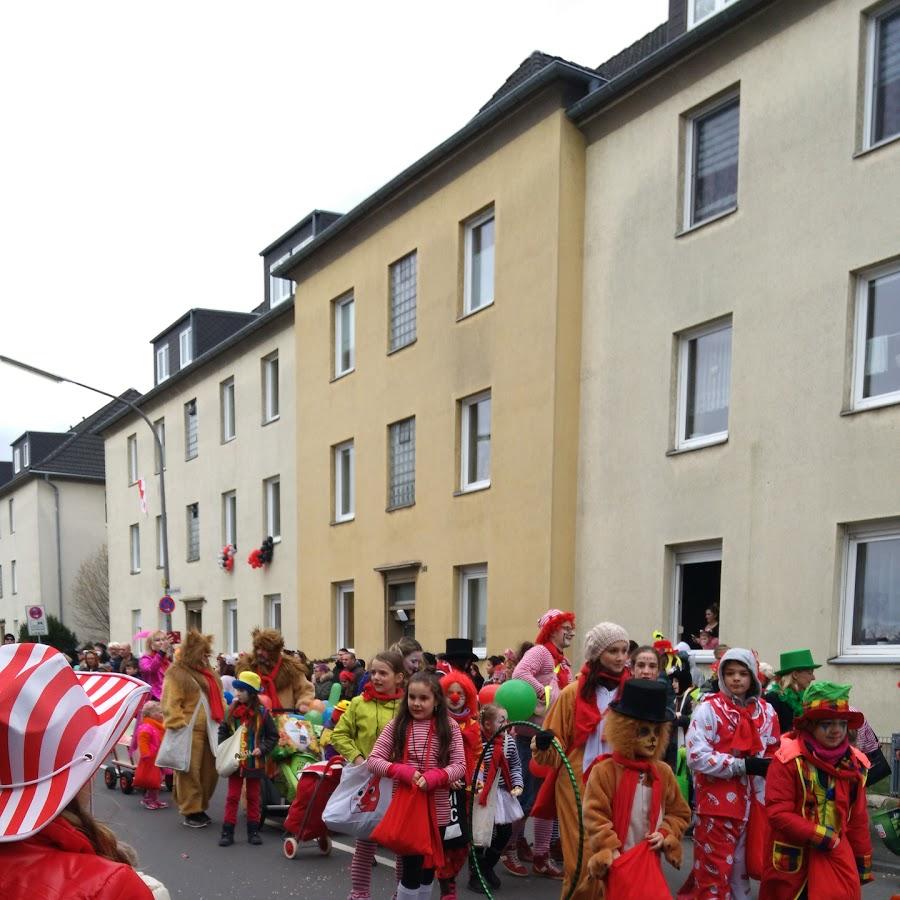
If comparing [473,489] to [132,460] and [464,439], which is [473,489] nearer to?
[464,439]

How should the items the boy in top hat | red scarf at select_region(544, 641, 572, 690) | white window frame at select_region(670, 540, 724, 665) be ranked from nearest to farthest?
the boy in top hat
red scarf at select_region(544, 641, 572, 690)
white window frame at select_region(670, 540, 724, 665)

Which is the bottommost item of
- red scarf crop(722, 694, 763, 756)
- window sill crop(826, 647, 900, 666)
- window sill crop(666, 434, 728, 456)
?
window sill crop(826, 647, 900, 666)

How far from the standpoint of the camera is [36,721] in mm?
1936

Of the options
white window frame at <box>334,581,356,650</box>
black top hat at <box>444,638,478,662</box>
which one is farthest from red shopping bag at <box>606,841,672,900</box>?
white window frame at <box>334,581,356,650</box>

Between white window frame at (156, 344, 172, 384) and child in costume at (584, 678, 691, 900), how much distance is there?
32.5 m

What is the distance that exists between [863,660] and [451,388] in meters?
8.74

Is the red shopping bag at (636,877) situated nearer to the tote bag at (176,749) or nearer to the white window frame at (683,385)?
the tote bag at (176,749)

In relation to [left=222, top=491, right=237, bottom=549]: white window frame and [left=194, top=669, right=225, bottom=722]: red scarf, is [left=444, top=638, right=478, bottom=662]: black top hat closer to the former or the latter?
[left=194, top=669, right=225, bottom=722]: red scarf

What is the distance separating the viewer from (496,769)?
23.5 feet

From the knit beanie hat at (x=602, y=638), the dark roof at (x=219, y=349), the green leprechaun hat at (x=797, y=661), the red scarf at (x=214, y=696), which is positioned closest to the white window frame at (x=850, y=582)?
the green leprechaun hat at (x=797, y=661)

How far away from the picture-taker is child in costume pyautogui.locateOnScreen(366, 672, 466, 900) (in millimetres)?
5820

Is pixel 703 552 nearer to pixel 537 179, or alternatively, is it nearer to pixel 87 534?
pixel 537 179

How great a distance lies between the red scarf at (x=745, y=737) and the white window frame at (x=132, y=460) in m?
32.3

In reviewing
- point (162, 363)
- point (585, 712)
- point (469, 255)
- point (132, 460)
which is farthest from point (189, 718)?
point (132, 460)
